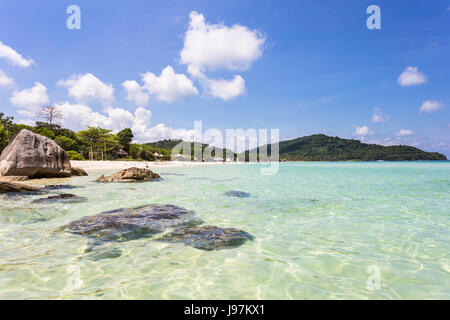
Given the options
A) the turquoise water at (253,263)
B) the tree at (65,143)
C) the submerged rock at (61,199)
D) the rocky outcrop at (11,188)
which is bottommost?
the turquoise water at (253,263)

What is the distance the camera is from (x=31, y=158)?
46.9 feet

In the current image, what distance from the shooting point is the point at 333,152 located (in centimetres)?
13825

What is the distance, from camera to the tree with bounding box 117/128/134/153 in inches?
2654

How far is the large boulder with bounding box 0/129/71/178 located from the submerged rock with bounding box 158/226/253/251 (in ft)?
47.2

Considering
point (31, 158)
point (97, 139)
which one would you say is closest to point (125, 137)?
point (97, 139)

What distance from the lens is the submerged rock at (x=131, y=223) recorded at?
15.9 ft

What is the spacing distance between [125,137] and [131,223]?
6863 centimetres

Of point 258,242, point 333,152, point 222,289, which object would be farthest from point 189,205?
point 333,152

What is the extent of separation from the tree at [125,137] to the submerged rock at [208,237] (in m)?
68.7

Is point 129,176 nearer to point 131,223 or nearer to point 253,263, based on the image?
point 131,223

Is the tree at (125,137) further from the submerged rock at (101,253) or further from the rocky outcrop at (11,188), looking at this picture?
the submerged rock at (101,253)

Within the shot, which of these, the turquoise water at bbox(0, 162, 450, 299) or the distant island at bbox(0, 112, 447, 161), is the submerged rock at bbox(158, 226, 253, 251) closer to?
the turquoise water at bbox(0, 162, 450, 299)

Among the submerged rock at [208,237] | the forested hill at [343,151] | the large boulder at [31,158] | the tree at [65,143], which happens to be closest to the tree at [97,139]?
the tree at [65,143]
